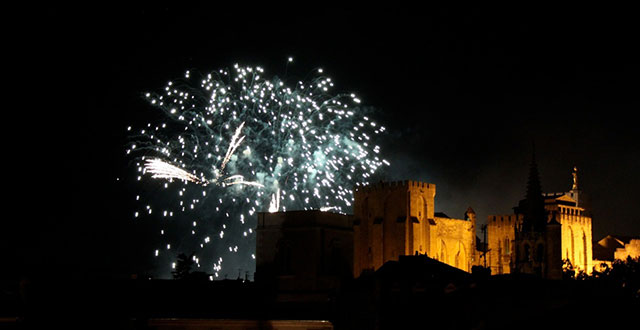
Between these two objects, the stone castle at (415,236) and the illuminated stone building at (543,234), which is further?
the illuminated stone building at (543,234)

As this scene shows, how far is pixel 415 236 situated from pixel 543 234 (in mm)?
10655

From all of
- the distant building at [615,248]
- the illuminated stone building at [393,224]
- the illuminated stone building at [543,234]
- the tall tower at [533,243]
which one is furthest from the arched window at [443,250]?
the distant building at [615,248]

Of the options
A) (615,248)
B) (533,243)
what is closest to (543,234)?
(533,243)

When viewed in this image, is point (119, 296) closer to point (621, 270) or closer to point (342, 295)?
point (342, 295)

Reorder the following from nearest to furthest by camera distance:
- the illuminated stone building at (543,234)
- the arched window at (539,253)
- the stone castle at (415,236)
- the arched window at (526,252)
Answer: the stone castle at (415,236)
the arched window at (526,252)
the arched window at (539,253)
the illuminated stone building at (543,234)

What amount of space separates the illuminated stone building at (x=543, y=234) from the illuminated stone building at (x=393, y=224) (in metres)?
7.54

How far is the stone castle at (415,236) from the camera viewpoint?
6306 centimetres

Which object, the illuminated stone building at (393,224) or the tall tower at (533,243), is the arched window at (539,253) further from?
the illuminated stone building at (393,224)

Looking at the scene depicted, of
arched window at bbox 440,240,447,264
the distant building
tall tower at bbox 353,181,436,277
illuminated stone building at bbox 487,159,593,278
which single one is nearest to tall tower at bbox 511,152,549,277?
illuminated stone building at bbox 487,159,593,278

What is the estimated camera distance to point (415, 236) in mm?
74438

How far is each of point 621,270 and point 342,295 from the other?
3632 centimetres

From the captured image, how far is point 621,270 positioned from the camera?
2741 inches

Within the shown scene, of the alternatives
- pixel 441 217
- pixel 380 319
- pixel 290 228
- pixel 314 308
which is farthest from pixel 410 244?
pixel 380 319

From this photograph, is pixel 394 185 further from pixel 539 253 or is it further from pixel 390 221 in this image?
pixel 539 253
